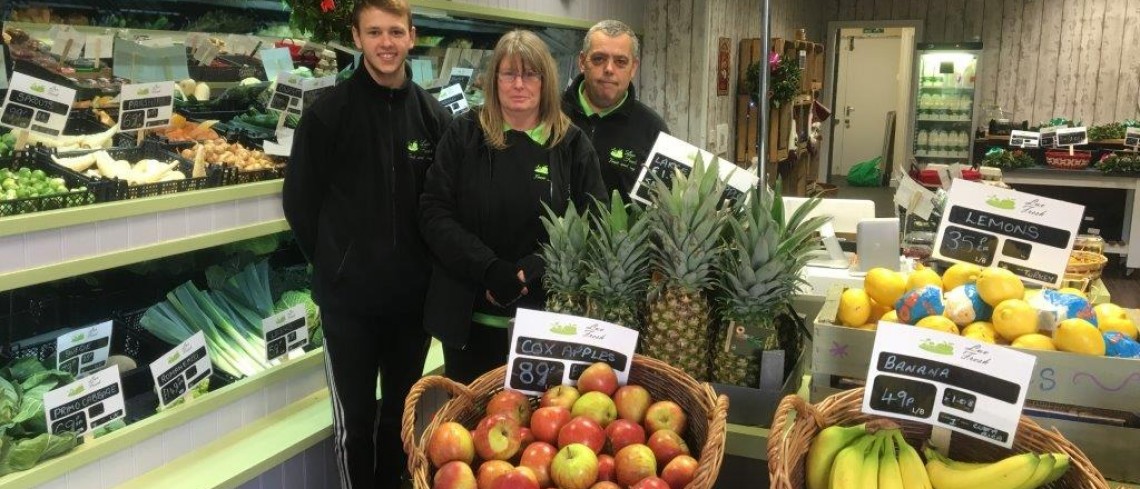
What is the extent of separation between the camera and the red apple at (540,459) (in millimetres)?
1643

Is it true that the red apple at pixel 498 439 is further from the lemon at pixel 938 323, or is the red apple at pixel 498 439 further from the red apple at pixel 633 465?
the lemon at pixel 938 323

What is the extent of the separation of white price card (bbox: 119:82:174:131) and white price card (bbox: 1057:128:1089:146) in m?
7.61

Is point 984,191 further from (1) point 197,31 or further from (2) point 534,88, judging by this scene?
(1) point 197,31

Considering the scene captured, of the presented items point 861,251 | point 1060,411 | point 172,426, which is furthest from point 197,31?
point 1060,411

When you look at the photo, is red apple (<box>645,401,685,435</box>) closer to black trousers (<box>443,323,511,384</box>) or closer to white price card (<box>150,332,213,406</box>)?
black trousers (<box>443,323,511,384</box>)

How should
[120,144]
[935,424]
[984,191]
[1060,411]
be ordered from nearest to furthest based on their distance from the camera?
[935,424]
[1060,411]
[984,191]
[120,144]

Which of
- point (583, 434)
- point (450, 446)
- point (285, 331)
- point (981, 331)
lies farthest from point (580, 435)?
point (285, 331)

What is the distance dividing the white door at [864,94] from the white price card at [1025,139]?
21.5ft

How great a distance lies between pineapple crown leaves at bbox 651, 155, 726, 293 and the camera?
2.00 meters

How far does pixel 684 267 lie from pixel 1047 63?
10.9 metres

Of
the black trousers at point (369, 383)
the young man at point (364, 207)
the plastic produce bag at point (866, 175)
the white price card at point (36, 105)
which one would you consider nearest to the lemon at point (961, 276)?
the young man at point (364, 207)

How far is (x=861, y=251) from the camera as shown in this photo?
9.89ft

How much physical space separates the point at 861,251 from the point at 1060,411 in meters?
1.17

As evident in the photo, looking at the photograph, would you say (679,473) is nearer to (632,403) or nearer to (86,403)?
(632,403)
